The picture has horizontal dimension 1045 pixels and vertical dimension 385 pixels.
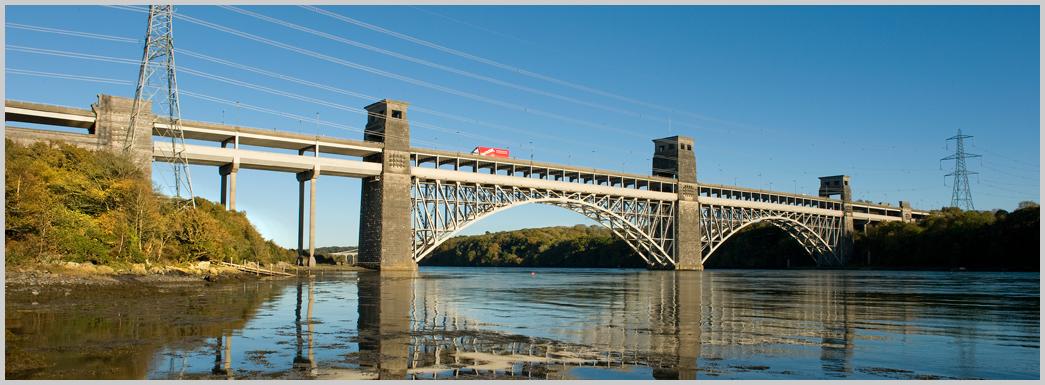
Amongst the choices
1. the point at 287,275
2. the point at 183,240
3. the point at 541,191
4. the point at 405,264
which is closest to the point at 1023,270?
the point at 541,191

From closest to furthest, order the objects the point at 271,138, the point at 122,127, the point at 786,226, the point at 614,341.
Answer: the point at 614,341
the point at 122,127
the point at 271,138
the point at 786,226

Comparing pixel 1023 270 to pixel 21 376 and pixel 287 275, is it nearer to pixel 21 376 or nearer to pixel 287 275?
pixel 287 275

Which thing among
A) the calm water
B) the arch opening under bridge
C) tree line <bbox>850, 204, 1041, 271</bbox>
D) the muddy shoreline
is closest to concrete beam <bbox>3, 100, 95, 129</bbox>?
the muddy shoreline

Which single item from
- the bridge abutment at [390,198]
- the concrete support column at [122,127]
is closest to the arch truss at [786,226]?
the bridge abutment at [390,198]

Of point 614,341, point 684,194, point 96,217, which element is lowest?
→ point 614,341

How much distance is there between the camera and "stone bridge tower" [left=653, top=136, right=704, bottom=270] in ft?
336

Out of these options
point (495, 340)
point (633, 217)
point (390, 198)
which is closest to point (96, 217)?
point (390, 198)

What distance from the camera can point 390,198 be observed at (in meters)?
69.2

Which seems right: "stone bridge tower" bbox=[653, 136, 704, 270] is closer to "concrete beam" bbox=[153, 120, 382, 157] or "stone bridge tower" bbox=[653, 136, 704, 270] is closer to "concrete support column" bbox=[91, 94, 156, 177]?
"concrete beam" bbox=[153, 120, 382, 157]

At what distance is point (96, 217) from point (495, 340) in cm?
3184

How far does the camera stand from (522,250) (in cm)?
17862

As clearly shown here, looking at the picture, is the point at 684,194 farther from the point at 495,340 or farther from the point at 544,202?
the point at 495,340

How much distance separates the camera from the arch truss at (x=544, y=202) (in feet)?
241

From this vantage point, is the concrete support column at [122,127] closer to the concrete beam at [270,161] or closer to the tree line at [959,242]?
the concrete beam at [270,161]
